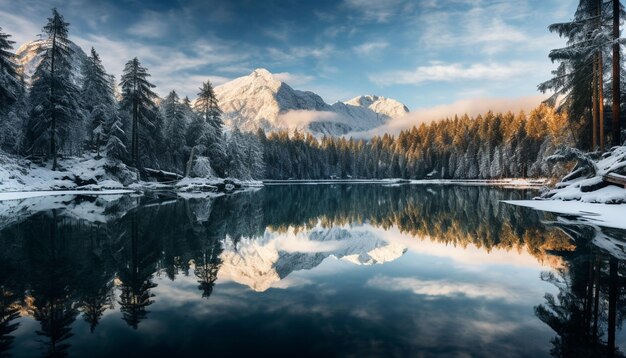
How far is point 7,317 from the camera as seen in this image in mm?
5953

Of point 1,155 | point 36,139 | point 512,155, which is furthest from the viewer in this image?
point 512,155

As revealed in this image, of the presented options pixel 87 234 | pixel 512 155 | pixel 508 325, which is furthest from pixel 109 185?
pixel 512 155

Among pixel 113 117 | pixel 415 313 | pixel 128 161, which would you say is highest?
pixel 113 117

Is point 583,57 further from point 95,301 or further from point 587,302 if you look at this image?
point 95,301

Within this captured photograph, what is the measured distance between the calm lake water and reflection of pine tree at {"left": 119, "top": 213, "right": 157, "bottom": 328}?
44mm

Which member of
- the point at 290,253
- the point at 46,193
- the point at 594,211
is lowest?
the point at 290,253

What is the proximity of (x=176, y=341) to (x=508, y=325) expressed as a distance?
553cm

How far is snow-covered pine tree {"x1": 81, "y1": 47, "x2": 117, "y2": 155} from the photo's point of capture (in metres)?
45.8

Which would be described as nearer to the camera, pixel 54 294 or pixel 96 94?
pixel 54 294

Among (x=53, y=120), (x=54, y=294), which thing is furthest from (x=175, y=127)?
(x=54, y=294)

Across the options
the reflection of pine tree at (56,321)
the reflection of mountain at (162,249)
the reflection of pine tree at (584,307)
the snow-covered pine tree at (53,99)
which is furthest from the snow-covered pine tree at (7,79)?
the reflection of pine tree at (584,307)

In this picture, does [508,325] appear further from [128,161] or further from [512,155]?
[512,155]

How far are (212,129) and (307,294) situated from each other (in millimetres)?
51241

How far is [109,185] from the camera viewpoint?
127 feet
